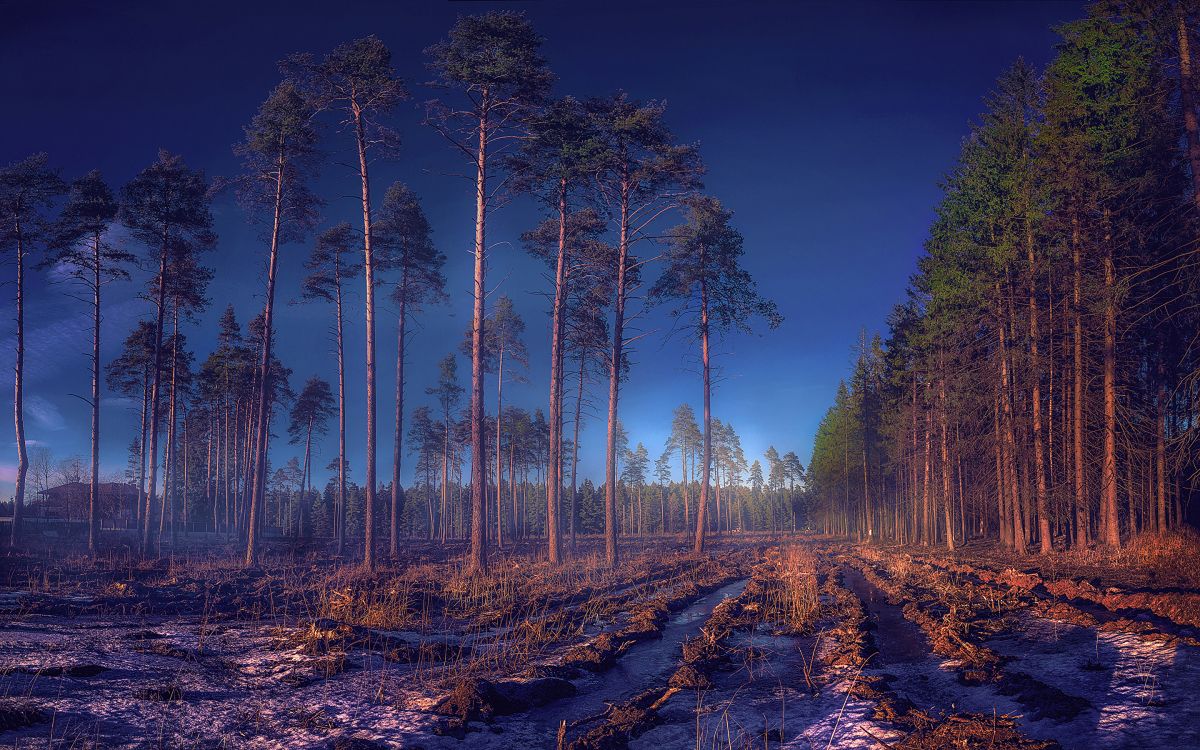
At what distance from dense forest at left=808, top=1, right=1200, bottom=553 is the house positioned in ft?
229

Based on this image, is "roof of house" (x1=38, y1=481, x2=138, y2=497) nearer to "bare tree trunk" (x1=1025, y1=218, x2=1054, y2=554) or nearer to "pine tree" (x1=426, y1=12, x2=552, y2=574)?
"pine tree" (x1=426, y1=12, x2=552, y2=574)

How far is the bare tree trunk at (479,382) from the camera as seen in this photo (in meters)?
16.5

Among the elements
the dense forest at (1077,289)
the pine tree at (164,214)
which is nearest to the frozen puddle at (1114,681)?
the dense forest at (1077,289)

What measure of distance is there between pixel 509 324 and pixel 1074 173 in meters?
27.7

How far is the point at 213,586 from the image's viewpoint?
1400 cm

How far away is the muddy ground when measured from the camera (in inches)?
186

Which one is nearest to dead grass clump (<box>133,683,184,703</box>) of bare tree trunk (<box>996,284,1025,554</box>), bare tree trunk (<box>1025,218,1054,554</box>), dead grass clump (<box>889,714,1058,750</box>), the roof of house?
dead grass clump (<box>889,714,1058,750</box>)

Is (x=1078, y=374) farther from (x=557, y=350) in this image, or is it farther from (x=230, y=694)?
(x=230, y=694)

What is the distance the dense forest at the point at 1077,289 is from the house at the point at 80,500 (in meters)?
69.9

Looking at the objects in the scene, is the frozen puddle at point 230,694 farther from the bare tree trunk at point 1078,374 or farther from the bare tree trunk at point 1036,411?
the bare tree trunk at point 1036,411

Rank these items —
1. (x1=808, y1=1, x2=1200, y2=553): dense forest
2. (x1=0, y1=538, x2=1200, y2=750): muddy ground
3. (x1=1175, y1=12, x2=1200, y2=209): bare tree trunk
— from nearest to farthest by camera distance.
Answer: (x1=0, y1=538, x2=1200, y2=750): muddy ground, (x1=1175, y1=12, x2=1200, y2=209): bare tree trunk, (x1=808, y1=1, x2=1200, y2=553): dense forest

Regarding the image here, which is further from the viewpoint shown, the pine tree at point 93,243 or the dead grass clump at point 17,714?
the pine tree at point 93,243

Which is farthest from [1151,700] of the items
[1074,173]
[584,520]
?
[584,520]

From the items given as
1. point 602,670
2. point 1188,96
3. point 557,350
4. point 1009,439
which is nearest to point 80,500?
point 557,350
